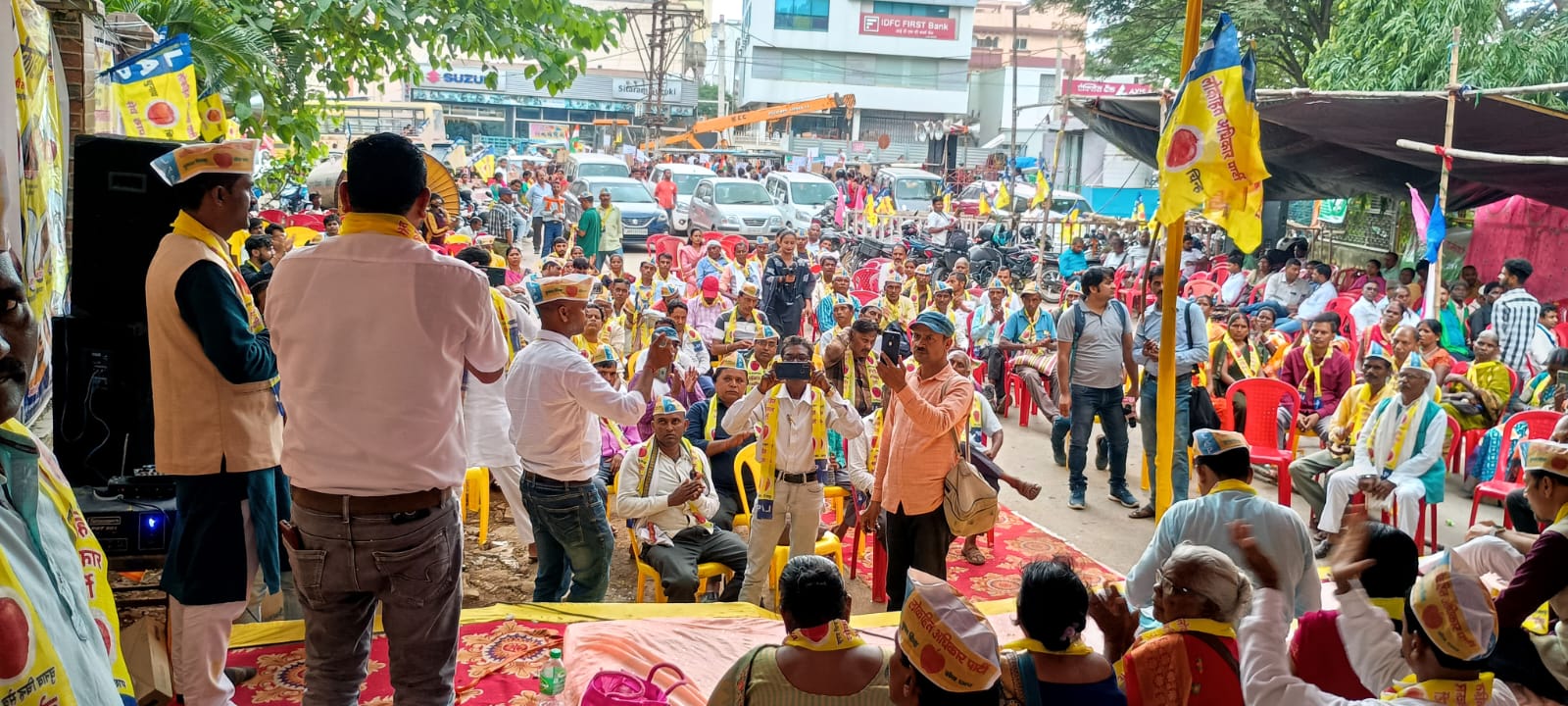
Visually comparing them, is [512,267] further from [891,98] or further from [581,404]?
[891,98]

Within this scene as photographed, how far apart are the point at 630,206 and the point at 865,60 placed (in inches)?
1149

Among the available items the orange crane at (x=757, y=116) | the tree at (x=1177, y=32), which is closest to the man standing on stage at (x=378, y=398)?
the tree at (x=1177, y=32)

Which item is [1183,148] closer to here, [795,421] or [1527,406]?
[795,421]

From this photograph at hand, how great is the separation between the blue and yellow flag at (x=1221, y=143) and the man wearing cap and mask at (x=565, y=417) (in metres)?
2.38

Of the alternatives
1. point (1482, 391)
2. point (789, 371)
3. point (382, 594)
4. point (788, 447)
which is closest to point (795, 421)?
point (788, 447)

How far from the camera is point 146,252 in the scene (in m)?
4.01

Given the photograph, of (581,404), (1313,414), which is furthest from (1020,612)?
(1313,414)

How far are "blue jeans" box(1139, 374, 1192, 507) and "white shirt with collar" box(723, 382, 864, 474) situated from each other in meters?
2.74

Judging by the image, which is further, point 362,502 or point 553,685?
point 553,685

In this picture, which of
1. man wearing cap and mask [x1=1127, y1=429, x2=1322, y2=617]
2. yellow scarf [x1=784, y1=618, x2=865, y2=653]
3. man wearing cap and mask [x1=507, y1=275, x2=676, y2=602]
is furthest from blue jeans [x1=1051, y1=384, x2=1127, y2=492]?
yellow scarf [x1=784, y1=618, x2=865, y2=653]

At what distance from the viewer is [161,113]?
17.2 ft

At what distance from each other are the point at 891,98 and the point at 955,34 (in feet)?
13.1

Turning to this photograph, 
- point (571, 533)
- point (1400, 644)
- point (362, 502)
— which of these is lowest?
point (571, 533)

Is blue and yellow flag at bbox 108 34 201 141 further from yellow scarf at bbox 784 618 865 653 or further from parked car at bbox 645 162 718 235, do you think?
parked car at bbox 645 162 718 235
